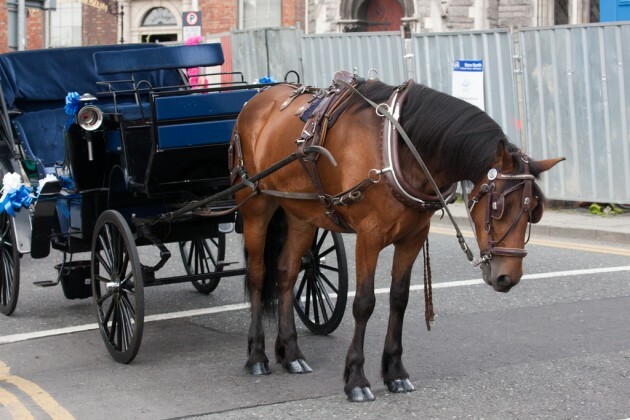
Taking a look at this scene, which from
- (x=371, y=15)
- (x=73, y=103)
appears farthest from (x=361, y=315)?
(x=371, y=15)

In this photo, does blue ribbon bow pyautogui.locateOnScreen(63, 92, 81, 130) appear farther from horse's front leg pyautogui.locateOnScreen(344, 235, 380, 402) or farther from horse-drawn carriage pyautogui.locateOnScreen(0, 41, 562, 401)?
horse's front leg pyautogui.locateOnScreen(344, 235, 380, 402)

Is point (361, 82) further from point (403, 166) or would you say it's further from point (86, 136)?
point (86, 136)

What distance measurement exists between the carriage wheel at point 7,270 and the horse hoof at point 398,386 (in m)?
3.44

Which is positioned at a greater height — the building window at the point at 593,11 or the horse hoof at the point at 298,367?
the building window at the point at 593,11

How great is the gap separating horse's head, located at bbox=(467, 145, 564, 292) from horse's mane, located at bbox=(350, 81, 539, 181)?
36 millimetres

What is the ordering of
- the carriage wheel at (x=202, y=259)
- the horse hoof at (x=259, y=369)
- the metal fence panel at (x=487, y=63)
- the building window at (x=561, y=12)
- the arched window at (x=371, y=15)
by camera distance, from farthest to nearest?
1. the arched window at (x=371, y=15)
2. the building window at (x=561, y=12)
3. the metal fence panel at (x=487, y=63)
4. the carriage wheel at (x=202, y=259)
5. the horse hoof at (x=259, y=369)

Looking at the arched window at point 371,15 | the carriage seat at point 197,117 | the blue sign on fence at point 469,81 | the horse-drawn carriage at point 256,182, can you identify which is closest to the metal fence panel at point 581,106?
the blue sign on fence at point 469,81

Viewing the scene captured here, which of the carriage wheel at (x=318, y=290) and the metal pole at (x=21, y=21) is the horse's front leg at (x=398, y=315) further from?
the metal pole at (x=21, y=21)

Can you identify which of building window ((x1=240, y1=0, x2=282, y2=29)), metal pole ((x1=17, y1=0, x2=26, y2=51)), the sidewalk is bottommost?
the sidewalk

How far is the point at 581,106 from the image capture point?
13.4 meters

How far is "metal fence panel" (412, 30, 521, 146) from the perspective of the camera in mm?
14328

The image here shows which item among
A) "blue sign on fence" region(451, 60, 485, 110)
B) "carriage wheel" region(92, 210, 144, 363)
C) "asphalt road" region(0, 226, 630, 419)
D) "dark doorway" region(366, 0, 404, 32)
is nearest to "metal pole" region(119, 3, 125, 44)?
"dark doorway" region(366, 0, 404, 32)

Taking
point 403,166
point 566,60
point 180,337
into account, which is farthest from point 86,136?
point 566,60

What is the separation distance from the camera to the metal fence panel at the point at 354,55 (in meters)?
15.8
